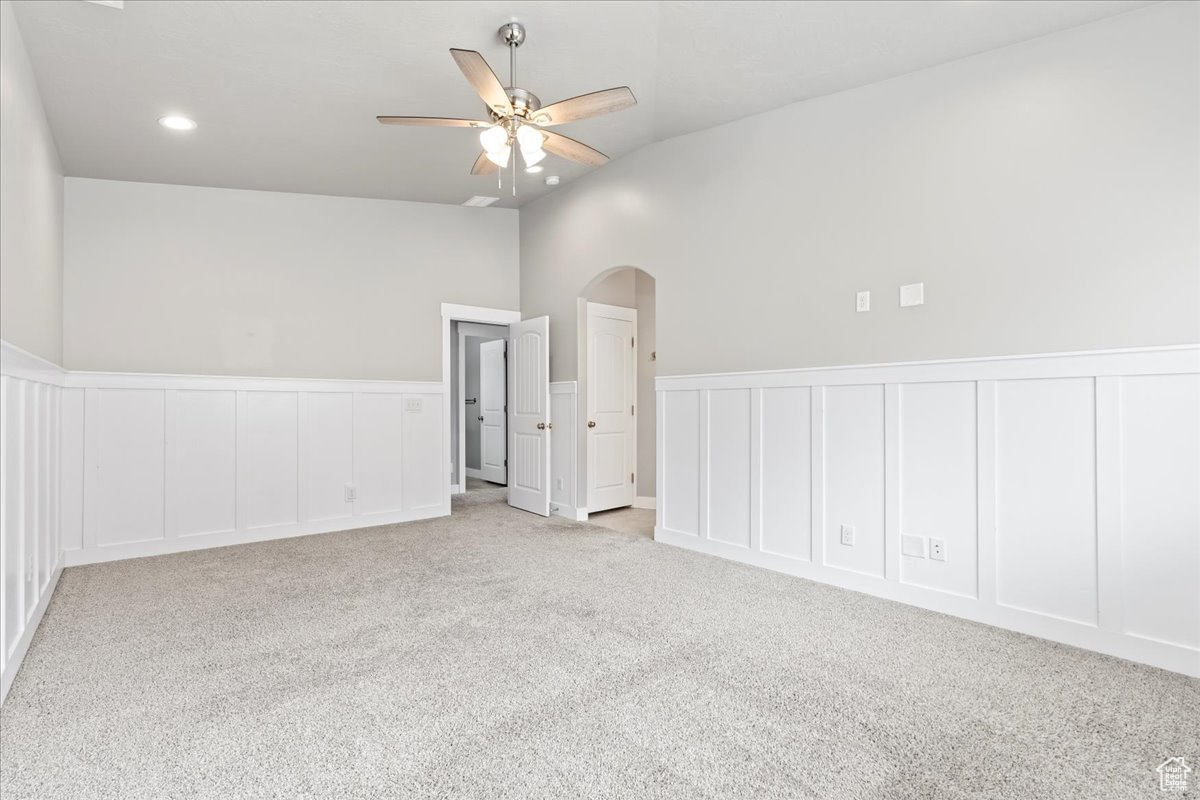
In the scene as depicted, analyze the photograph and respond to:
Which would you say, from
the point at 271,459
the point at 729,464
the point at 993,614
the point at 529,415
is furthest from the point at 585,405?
the point at 993,614

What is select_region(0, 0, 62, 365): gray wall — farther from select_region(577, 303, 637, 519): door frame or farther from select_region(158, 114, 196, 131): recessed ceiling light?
select_region(577, 303, 637, 519): door frame

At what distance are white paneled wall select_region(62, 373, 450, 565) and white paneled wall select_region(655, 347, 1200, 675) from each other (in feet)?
9.87

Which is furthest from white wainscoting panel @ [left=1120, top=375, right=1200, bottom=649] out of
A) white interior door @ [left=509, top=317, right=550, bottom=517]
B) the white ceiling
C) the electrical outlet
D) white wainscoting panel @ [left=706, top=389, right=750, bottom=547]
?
white interior door @ [left=509, top=317, right=550, bottom=517]

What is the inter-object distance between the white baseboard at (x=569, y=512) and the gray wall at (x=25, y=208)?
3.75 metres

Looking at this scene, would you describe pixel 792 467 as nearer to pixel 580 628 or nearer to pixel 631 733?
pixel 580 628

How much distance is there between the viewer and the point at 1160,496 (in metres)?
2.41

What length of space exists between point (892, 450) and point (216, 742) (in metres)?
3.15

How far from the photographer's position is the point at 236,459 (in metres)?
4.63

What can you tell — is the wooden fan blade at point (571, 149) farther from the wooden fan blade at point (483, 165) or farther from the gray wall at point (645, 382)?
the gray wall at point (645, 382)

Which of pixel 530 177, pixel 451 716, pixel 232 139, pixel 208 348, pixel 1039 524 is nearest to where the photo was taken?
pixel 451 716

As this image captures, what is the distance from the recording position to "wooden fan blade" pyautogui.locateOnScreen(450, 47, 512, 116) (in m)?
2.35

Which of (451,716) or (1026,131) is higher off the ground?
(1026,131)

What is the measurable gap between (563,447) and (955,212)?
3583 millimetres

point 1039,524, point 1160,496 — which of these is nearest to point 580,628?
point 1039,524
